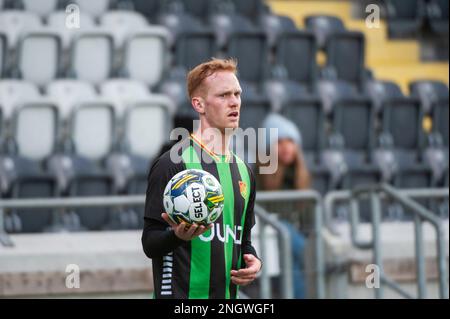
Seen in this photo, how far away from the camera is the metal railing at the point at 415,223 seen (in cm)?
778

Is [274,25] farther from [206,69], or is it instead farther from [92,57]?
[206,69]

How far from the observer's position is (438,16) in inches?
536

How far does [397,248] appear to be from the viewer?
826 cm

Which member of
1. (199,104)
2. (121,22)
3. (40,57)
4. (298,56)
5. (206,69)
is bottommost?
(199,104)

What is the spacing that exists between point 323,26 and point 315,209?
5.51 metres

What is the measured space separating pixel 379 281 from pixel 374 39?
644cm

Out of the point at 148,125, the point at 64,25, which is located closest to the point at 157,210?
the point at 148,125

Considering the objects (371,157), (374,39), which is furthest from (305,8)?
(371,157)

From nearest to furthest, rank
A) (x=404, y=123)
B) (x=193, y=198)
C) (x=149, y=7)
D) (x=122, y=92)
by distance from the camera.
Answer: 1. (x=193, y=198)
2. (x=122, y=92)
3. (x=404, y=123)
4. (x=149, y=7)

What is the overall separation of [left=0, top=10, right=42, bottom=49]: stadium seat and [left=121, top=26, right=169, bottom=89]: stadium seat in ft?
3.14

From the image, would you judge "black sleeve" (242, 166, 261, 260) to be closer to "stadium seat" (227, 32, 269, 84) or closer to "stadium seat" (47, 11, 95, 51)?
"stadium seat" (47, 11, 95, 51)

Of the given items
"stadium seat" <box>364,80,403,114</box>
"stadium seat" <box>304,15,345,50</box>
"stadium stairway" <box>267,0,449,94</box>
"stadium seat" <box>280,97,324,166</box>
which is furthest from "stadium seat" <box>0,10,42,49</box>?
"stadium seat" <box>364,80,403,114</box>

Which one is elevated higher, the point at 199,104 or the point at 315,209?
the point at 199,104
